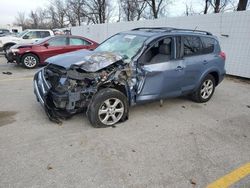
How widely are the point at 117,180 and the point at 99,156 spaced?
0.57 meters

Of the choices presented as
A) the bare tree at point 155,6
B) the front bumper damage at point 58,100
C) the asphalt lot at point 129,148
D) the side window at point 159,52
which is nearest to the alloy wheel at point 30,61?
the asphalt lot at point 129,148

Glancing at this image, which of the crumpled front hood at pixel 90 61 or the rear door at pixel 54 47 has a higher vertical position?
the crumpled front hood at pixel 90 61

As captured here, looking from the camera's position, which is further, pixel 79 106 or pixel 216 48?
pixel 216 48

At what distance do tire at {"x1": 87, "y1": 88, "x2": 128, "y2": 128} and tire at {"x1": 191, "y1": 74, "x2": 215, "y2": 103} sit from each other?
84.4 inches

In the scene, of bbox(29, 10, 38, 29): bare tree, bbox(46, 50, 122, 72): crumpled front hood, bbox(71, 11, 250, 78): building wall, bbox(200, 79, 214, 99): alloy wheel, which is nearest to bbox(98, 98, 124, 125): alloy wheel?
bbox(46, 50, 122, 72): crumpled front hood

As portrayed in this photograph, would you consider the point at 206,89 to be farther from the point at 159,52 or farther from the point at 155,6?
the point at 155,6

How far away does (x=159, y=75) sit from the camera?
4527mm

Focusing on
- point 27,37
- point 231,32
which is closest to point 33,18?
point 27,37

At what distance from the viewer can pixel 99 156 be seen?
3256mm

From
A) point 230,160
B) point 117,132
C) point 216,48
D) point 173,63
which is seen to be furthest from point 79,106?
point 216,48

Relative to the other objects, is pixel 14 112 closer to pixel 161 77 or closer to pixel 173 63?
pixel 161 77

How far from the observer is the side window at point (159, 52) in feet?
14.7

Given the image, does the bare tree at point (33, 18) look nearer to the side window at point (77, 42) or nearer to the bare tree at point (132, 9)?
the bare tree at point (132, 9)

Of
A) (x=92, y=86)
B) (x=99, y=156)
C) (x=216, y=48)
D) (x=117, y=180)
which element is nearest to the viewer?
(x=117, y=180)
